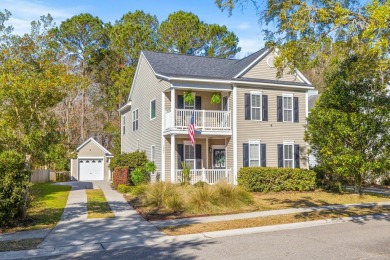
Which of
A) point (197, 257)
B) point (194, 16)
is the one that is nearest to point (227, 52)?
point (194, 16)

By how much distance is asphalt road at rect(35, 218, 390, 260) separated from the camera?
790 cm

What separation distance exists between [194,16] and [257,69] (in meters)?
20.8

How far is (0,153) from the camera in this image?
434 inches

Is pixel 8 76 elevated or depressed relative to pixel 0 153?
elevated

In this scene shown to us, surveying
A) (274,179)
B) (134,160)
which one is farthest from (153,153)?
(274,179)

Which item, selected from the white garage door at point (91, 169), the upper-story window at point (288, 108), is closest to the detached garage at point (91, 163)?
the white garage door at point (91, 169)

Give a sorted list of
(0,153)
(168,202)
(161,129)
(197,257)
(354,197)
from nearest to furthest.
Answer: (197,257) → (0,153) → (168,202) → (354,197) → (161,129)

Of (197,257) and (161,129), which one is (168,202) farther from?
(161,129)

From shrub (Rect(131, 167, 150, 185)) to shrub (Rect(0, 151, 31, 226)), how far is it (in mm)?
11177

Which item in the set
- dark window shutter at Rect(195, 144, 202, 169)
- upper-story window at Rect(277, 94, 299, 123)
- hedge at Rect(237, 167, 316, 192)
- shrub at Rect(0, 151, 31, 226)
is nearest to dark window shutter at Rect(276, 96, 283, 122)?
upper-story window at Rect(277, 94, 299, 123)

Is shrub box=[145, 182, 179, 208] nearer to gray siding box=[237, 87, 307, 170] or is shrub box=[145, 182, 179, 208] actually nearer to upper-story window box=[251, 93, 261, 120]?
gray siding box=[237, 87, 307, 170]

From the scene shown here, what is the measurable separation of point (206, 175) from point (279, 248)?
Result: 518 inches

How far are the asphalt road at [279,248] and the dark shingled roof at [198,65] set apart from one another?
1310cm

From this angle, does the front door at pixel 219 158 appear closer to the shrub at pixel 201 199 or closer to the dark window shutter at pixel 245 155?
the dark window shutter at pixel 245 155
